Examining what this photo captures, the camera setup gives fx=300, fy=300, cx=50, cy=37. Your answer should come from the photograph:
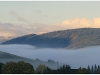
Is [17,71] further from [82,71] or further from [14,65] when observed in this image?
[82,71]

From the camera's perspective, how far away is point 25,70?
10988 cm

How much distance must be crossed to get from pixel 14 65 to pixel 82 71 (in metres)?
25.5

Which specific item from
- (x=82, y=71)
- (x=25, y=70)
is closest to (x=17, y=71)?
(x=25, y=70)

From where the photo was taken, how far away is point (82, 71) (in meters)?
108

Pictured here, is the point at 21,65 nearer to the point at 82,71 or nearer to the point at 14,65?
the point at 14,65

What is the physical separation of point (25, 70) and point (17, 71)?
10.8ft

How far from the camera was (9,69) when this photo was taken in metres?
110

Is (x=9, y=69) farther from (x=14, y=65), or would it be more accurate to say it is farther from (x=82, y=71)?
(x=82, y=71)

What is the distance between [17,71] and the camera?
108062 mm

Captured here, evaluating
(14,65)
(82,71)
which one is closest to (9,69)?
(14,65)

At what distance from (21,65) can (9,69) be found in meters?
5.13

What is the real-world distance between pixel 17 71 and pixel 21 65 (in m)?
4.88

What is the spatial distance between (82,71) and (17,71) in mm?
23370

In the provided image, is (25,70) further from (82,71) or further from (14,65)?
(82,71)
